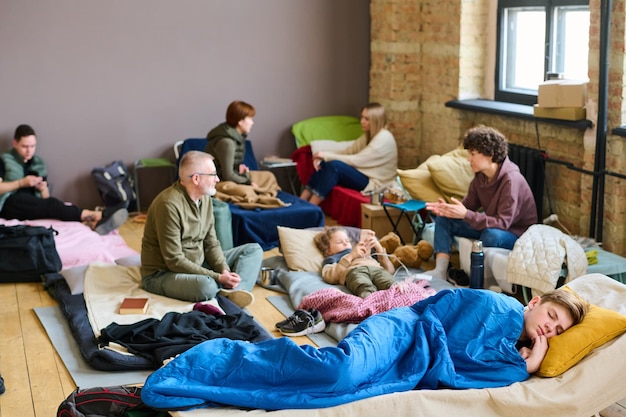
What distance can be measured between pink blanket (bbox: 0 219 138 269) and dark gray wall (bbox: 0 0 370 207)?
1026 millimetres

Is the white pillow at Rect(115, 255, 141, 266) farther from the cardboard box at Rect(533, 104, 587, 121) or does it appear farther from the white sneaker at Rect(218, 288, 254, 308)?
the cardboard box at Rect(533, 104, 587, 121)

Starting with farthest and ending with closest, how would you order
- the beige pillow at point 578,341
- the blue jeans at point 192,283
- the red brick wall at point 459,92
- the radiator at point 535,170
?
the radiator at point 535,170 < the red brick wall at point 459,92 < the blue jeans at point 192,283 < the beige pillow at point 578,341

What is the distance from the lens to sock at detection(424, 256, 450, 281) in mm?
5987

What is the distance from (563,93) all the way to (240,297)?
272cm

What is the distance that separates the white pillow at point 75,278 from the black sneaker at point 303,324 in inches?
56.6

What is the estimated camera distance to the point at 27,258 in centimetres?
605

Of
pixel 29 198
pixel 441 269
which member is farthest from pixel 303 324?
pixel 29 198

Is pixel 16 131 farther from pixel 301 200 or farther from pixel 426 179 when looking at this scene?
pixel 426 179

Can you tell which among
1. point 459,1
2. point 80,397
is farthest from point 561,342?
point 459,1

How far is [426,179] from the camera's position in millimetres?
6770

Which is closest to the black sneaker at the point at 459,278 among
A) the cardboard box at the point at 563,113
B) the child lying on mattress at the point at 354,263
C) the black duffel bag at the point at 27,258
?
the child lying on mattress at the point at 354,263

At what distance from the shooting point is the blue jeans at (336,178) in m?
7.73

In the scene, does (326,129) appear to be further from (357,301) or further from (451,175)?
(357,301)

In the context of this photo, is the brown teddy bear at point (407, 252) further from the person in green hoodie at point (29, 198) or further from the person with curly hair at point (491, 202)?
the person in green hoodie at point (29, 198)
